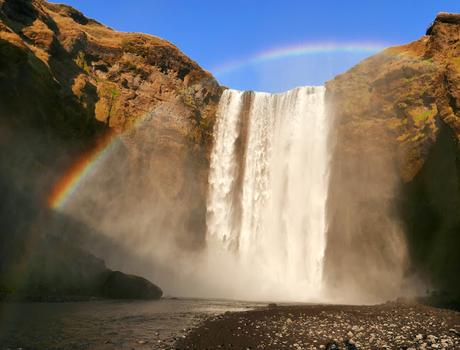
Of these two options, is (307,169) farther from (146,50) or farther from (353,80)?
(146,50)

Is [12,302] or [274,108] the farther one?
[274,108]

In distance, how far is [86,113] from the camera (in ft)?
139

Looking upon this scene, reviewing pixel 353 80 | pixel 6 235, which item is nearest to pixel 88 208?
pixel 6 235

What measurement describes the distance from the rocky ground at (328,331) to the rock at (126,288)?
13.7 metres

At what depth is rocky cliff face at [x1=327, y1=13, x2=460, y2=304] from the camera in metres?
33.1

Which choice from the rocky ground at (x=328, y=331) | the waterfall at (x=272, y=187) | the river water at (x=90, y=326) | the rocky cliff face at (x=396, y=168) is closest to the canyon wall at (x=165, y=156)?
the rocky cliff face at (x=396, y=168)

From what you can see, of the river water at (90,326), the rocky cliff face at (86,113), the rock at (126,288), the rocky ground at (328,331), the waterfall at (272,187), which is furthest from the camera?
the waterfall at (272,187)

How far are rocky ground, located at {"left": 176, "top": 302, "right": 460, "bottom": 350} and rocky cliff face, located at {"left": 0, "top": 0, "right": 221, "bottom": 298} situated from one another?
17754mm

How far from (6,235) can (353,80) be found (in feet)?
122

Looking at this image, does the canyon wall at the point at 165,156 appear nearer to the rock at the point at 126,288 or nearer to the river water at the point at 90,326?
the rock at the point at 126,288

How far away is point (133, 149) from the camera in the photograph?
47500mm

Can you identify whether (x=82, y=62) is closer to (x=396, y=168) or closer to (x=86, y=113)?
(x=86, y=113)

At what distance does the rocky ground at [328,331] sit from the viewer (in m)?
13.4

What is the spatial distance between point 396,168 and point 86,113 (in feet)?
104
